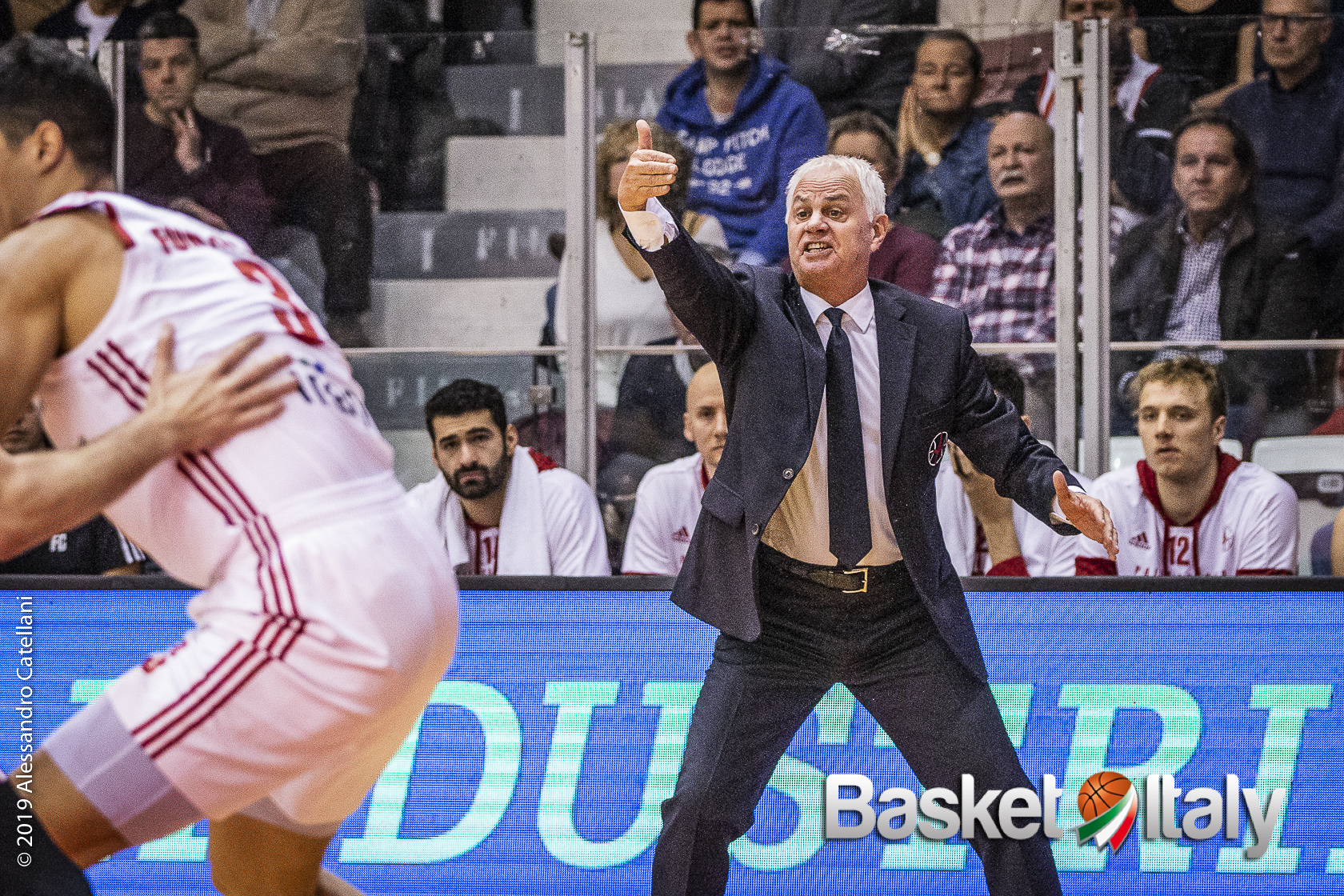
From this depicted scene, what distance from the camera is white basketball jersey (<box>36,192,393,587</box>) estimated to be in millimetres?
2152

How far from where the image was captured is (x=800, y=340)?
344 cm

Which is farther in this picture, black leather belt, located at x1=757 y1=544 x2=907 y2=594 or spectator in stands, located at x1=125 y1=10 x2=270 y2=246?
spectator in stands, located at x1=125 y1=10 x2=270 y2=246

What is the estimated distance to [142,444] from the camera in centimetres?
209

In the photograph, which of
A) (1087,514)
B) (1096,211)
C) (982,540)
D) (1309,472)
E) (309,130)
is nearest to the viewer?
(1087,514)

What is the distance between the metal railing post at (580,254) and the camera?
17.2ft

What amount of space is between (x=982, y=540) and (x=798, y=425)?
6.55 feet

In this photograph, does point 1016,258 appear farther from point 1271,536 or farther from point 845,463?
point 845,463

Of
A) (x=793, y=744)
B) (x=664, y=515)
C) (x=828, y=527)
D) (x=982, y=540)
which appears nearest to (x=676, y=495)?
(x=664, y=515)

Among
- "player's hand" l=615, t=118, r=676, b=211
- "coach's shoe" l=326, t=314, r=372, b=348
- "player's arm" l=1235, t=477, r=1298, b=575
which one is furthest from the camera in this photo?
"coach's shoe" l=326, t=314, r=372, b=348

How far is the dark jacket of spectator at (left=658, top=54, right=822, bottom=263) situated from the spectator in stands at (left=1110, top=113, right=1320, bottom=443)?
54.5 inches

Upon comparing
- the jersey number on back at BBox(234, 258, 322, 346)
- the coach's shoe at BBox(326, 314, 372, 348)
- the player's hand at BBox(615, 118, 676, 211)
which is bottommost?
the coach's shoe at BBox(326, 314, 372, 348)

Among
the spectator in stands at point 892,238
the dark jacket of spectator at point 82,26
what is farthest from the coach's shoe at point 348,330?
the dark jacket of spectator at point 82,26

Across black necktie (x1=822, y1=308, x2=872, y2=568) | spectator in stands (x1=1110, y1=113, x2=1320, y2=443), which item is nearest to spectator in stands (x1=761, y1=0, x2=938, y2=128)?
spectator in stands (x1=1110, y1=113, x2=1320, y2=443)

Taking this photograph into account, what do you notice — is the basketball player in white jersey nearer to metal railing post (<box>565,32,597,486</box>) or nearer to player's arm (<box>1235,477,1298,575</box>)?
metal railing post (<box>565,32,597,486</box>)
